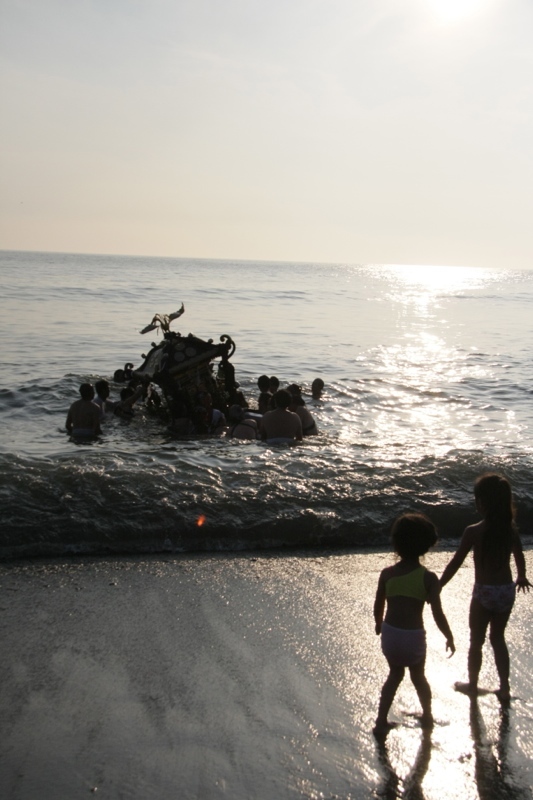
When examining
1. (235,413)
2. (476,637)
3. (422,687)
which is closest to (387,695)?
(422,687)

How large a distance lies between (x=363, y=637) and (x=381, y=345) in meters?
25.8

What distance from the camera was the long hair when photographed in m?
4.26

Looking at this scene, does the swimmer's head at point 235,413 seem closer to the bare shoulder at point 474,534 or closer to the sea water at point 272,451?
the sea water at point 272,451

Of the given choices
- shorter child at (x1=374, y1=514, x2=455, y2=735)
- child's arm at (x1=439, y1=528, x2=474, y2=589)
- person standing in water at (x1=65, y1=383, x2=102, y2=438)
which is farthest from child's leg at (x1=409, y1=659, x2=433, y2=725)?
person standing in water at (x1=65, y1=383, x2=102, y2=438)

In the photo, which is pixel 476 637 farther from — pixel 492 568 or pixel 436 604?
pixel 436 604

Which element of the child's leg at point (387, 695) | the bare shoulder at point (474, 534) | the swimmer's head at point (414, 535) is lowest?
the child's leg at point (387, 695)

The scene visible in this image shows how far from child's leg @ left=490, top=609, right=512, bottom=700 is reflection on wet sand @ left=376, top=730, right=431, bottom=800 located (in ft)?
2.20

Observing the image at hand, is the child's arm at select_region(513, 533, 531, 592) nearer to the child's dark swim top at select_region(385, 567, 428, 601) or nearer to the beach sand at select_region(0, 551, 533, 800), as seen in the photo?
the beach sand at select_region(0, 551, 533, 800)

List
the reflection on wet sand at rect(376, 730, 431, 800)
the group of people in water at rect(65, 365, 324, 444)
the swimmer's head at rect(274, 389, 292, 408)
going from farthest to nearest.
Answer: the group of people in water at rect(65, 365, 324, 444) → the swimmer's head at rect(274, 389, 292, 408) → the reflection on wet sand at rect(376, 730, 431, 800)

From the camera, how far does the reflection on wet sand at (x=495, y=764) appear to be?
3402 millimetres

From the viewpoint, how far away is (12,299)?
141ft

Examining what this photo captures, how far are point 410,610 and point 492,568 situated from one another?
2.35ft

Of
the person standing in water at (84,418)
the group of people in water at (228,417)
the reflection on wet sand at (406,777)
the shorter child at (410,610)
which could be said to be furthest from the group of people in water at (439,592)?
the person standing in water at (84,418)

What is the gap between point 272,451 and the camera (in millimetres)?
9977
